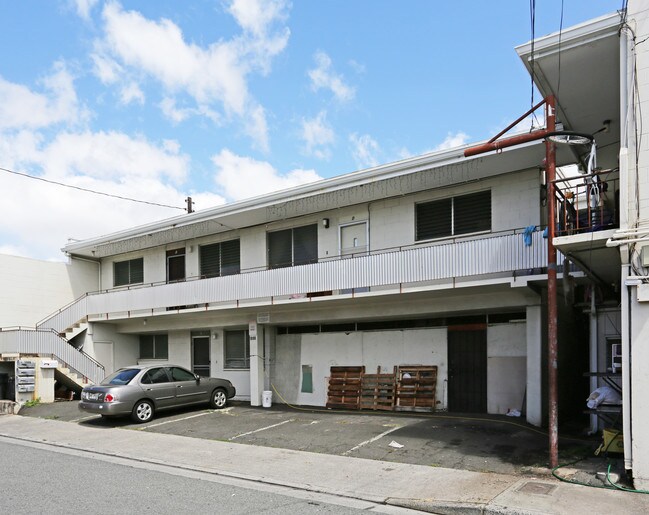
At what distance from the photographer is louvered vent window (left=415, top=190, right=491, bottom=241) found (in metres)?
13.9

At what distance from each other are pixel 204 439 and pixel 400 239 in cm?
691

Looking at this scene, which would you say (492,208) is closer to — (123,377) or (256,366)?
(256,366)

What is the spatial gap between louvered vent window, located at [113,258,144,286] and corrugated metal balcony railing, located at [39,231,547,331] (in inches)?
89.2

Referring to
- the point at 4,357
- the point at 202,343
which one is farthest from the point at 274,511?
the point at 4,357

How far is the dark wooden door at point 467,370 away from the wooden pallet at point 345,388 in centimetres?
263

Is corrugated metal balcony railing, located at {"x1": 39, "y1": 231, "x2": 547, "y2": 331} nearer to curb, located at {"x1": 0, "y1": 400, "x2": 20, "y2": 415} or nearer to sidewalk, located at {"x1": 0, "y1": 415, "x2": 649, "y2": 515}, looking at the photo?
curb, located at {"x1": 0, "y1": 400, "x2": 20, "y2": 415}

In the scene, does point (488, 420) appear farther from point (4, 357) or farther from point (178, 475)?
point (4, 357)

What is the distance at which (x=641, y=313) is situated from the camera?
7477 mm

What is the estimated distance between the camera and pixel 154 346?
2202cm

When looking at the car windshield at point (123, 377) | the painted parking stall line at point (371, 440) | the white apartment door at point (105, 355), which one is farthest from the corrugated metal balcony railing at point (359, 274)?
the painted parking stall line at point (371, 440)

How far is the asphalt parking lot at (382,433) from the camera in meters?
A: 9.37

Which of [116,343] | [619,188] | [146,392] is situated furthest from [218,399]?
[619,188]

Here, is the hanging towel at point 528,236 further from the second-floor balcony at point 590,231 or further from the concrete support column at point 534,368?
the concrete support column at point 534,368

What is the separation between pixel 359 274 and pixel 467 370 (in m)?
3.57
